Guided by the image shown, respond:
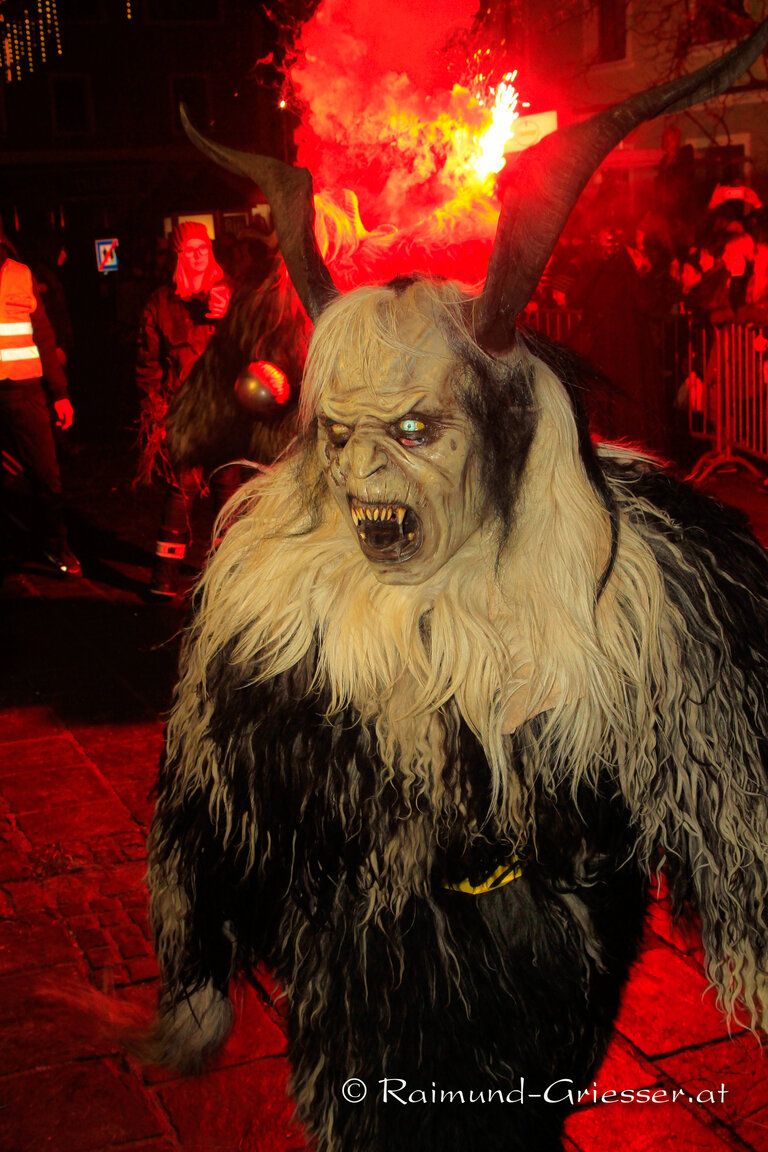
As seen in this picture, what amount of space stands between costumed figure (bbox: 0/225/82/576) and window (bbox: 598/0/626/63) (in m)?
15.3

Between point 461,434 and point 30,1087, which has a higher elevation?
point 461,434

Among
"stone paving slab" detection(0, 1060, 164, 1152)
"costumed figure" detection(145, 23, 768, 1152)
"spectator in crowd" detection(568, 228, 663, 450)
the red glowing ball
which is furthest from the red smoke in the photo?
"spectator in crowd" detection(568, 228, 663, 450)

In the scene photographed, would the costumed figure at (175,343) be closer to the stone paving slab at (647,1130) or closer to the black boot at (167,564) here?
the black boot at (167,564)

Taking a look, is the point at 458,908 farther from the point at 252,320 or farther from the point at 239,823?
the point at 252,320

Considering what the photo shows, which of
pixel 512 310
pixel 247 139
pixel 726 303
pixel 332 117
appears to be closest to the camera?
pixel 512 310

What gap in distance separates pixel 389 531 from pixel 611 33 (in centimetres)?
2073

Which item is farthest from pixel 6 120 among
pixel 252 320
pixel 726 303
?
pixel 252 320

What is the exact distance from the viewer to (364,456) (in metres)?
1.99

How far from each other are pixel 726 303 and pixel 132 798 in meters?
6.69

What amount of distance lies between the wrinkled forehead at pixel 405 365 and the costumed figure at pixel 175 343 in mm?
4742

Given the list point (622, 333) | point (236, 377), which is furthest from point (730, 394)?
point (236, 377)

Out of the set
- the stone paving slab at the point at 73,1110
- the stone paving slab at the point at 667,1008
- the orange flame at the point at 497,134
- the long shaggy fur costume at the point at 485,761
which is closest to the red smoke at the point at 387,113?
the orange flame at the point at 497,134

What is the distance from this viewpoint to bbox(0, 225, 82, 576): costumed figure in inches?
292

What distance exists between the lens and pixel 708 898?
217 cm
